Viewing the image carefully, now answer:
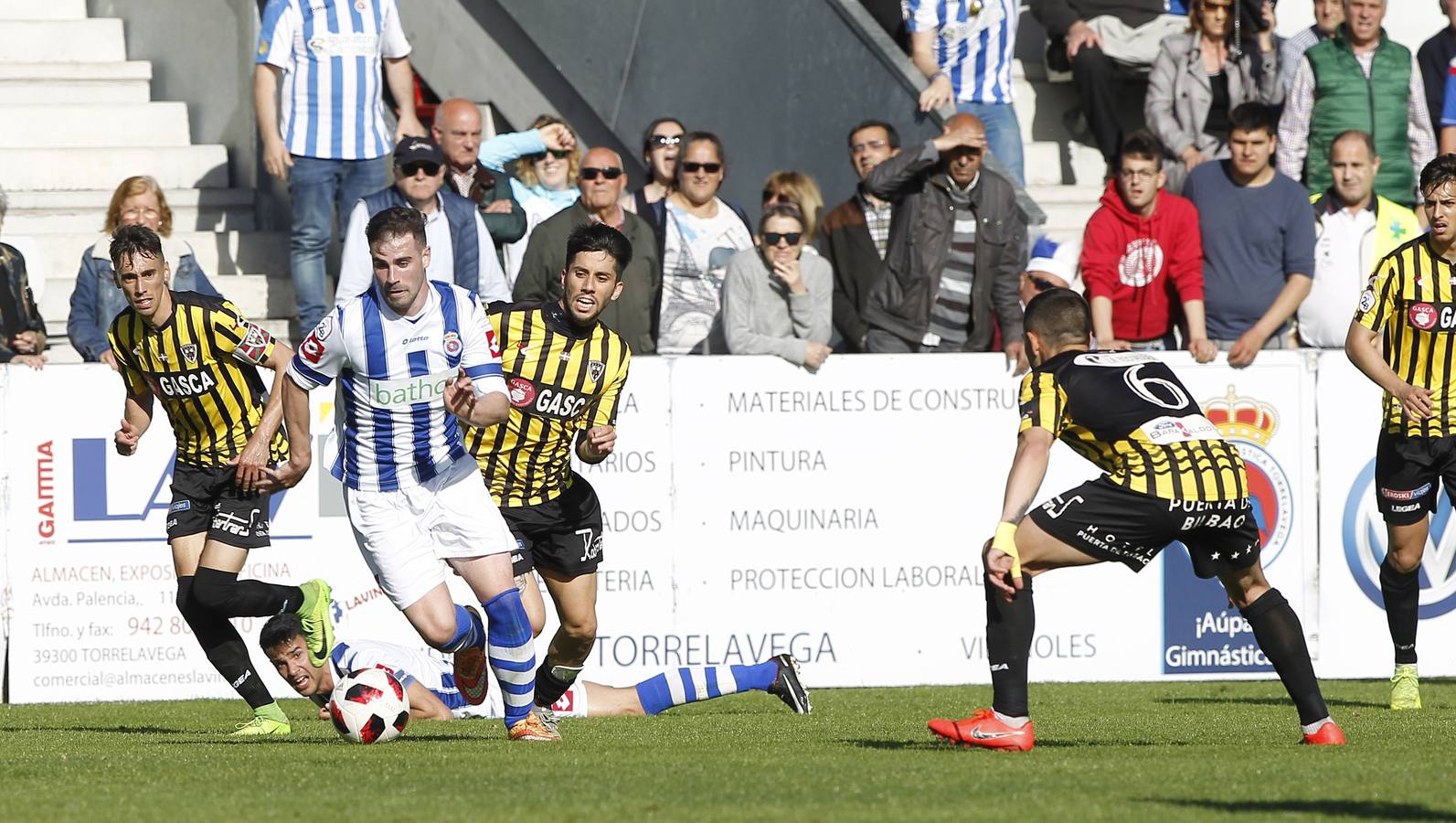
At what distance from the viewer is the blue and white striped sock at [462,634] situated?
780 centimetres

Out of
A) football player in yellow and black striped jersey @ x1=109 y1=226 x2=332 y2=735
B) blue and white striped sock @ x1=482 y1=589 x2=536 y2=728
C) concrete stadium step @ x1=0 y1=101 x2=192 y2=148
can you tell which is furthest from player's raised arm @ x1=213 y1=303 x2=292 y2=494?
concrete stadium step @ x1=0 y1=101 x2=192 y2=148

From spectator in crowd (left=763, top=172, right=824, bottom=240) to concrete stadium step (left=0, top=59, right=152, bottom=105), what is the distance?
5323 millimetres

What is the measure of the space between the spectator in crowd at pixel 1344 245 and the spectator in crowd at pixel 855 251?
8.06 ft

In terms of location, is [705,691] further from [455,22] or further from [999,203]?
[455,22]

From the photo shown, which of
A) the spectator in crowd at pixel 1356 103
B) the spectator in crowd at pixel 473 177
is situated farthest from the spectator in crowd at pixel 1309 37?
the spectator in crowd at pixel 473 177

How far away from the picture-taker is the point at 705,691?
29.9 feet

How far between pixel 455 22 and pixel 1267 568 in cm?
662

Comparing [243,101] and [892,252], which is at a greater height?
[243,101]

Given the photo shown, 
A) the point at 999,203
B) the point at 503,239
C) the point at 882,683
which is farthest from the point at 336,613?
the point at 999,203

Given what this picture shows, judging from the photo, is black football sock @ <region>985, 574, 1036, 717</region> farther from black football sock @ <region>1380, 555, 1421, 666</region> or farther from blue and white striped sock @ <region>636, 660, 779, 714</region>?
black football sock @ <region>1380, 555, 1421, 666</region>

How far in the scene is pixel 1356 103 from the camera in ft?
40.1

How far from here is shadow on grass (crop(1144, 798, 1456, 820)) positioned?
543 centimetres

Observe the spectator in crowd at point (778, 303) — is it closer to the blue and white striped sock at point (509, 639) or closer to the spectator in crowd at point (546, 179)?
the spectator in crowd at point (546, 179)

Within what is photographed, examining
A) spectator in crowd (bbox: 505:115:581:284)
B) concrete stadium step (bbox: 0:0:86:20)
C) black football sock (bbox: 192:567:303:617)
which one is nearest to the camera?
black football sock (bbox: 192:567:303:617)
